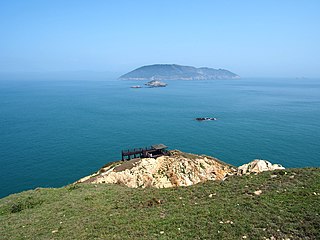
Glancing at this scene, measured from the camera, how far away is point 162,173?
35562 mm

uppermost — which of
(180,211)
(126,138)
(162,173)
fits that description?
(180,211)

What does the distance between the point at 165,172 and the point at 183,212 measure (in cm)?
1862

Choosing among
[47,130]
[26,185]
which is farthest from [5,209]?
[47,130]

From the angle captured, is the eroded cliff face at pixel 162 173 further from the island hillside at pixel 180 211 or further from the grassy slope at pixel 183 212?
the grassy slope at pixel 183 212

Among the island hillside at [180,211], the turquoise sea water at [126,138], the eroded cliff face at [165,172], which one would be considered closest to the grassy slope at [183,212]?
the island hillside at [180,211]

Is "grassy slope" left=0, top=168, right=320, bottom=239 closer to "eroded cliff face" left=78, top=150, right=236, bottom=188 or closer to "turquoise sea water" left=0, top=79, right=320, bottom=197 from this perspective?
"eroded cliff face" left=78, top=150, right=236, bottom=188

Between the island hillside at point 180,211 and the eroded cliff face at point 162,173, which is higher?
the island hillside at point 180,211

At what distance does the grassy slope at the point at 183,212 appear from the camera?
48.1 ft

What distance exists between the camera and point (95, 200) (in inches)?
862

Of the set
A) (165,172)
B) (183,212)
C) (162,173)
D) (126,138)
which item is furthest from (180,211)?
(126,138)

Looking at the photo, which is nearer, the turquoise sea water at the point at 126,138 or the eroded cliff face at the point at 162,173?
the eroded cliff face at the point at 162,173

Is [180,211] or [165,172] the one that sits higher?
[180,211]

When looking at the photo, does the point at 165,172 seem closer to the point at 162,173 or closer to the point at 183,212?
the point at 162,173

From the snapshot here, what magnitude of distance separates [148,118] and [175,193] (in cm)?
8917
